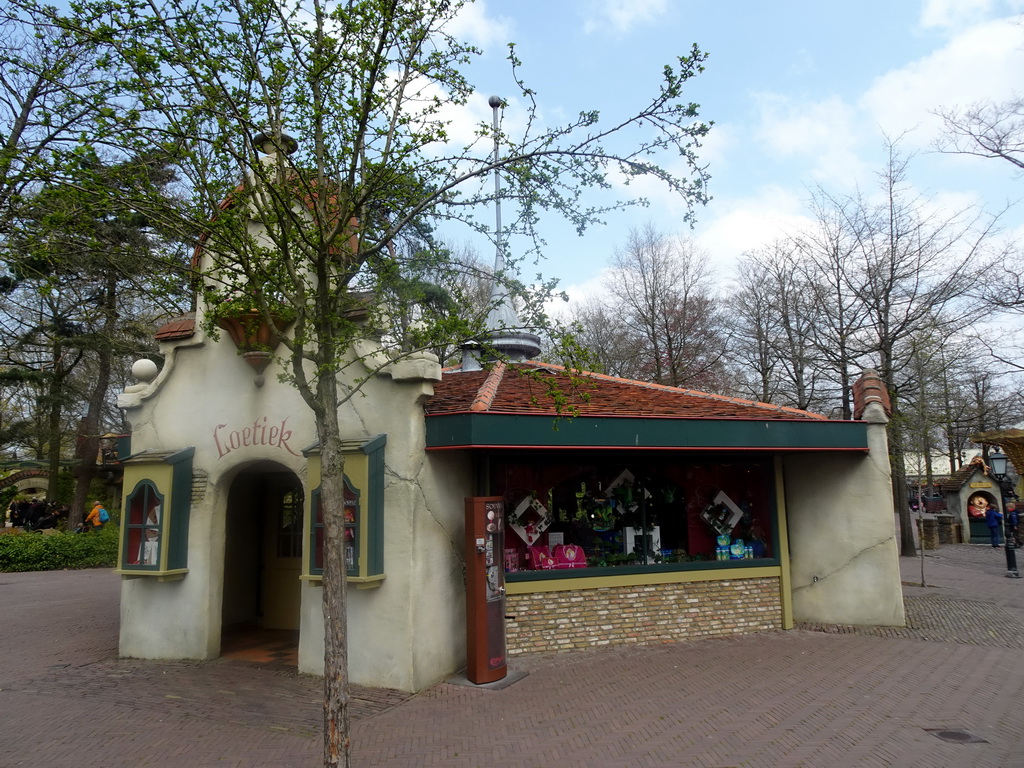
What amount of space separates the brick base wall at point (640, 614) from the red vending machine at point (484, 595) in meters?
0.81

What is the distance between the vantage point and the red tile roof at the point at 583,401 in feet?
27.7

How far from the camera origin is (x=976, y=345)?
1847cm

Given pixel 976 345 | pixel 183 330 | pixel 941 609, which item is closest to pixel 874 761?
pixel 941 609

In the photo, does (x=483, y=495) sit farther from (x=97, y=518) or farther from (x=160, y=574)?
(x=97, y=518)

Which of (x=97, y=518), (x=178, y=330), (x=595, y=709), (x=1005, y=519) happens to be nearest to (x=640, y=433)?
(x=595, y=709)

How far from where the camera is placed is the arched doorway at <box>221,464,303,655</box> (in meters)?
10.5

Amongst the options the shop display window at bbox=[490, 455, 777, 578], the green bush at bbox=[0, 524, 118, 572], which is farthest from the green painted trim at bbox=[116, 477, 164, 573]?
the green bush at bbox=[0, 524, 118, 572]

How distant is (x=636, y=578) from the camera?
945 centimetres

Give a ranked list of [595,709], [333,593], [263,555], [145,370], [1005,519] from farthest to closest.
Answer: [1005,519], [263,555], [145,370], [595,709], [333,593]

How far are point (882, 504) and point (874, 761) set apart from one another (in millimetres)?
5572

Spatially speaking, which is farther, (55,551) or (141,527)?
(55,551)

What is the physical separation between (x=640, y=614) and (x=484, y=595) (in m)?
2.73

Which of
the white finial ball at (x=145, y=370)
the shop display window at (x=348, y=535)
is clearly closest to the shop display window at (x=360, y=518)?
the shop display window at (x=348, y=535)

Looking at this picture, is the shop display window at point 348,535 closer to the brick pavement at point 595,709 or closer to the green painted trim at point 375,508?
the green painted trim at point 375,508
